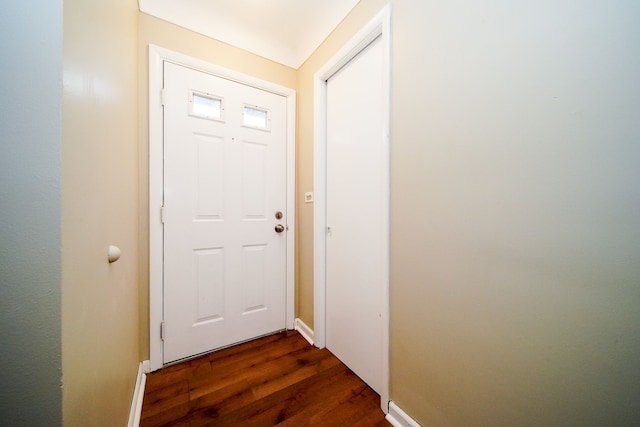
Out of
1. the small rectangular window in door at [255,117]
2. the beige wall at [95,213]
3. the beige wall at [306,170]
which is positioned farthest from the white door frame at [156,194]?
the beige wall at [306,170]

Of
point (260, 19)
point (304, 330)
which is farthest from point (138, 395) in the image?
point (260, 19)

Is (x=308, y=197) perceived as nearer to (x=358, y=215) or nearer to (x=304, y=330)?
(x=358, y=215)

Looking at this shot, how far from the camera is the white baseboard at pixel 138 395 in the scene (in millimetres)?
1076

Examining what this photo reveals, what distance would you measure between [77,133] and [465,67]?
126cm

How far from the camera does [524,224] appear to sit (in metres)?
0.74

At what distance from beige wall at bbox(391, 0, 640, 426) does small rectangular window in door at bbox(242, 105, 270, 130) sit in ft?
3.72

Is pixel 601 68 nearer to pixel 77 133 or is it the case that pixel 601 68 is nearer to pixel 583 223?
pixel 583 223

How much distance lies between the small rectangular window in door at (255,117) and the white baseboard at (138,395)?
70.5 inches

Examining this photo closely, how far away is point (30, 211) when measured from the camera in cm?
42

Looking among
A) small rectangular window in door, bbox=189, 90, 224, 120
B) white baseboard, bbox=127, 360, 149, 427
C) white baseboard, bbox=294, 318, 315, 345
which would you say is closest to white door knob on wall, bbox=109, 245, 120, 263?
white baseboard, bbox=127, 360, 149, 427

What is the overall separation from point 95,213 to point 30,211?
257mm

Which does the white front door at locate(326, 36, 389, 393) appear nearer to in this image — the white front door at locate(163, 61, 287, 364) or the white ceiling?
the white ceiling

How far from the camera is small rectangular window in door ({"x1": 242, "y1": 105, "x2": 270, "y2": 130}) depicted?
5.81 ft

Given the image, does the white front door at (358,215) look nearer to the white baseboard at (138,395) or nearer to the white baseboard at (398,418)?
the white baseboard at (398,418)
